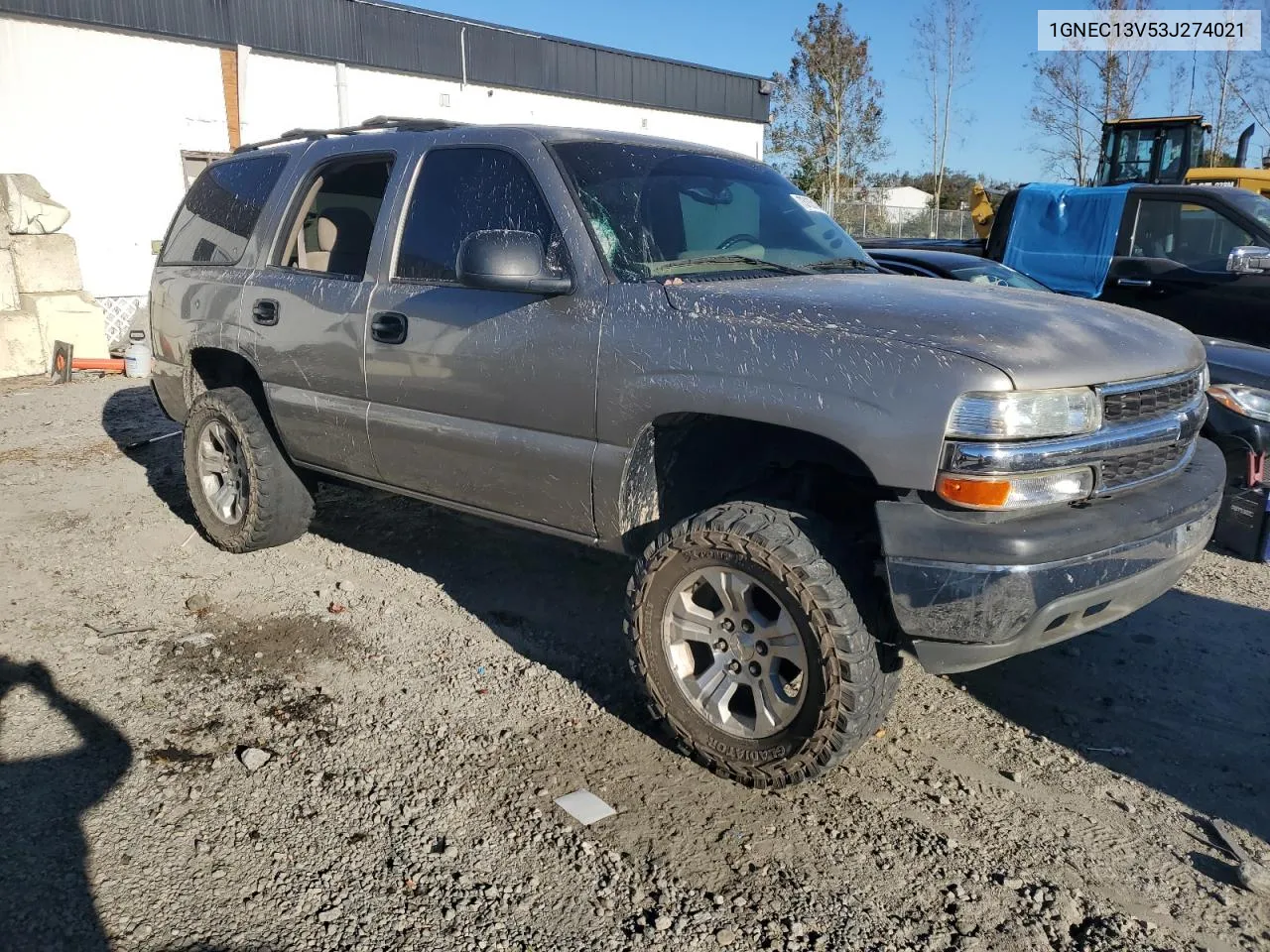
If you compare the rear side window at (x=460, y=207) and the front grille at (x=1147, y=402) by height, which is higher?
the rear side window at (x=460, y=207)

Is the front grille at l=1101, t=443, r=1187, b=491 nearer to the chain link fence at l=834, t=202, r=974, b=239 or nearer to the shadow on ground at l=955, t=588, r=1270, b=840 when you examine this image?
the shadow on ground at l=955, t=588, r=1270, b=840

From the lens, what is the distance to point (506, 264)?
320 centimetres

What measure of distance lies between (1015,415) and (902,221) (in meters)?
29.7

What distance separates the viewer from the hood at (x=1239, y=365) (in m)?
4.93

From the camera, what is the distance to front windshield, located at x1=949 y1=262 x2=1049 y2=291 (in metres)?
7.22

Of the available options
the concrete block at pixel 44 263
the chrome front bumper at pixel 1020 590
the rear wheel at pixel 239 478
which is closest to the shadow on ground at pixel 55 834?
the rear wheel at pixel 239 478

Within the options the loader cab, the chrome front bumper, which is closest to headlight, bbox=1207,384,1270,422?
the chrome front bumper

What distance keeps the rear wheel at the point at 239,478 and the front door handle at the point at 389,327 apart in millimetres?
1269

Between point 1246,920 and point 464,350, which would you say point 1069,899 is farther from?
point 464,350

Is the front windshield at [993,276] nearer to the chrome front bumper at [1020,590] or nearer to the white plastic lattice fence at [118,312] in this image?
the chrome front bumper at [1020,590]

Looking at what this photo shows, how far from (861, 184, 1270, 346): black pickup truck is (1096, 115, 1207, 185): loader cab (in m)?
8.42

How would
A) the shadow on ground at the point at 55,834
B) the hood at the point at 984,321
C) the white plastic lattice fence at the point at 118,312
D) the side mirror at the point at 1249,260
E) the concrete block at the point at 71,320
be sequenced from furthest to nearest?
the white plastic lattice fence at the point at 118,312
the concrete block at the point at 71,320
the side mirror at the point at 1249,260
the hood at the point at 984,321
the shadow on ground at the point at 55,834

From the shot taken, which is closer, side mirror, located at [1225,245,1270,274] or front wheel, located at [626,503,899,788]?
front wheel, located at [626,503,899,788]

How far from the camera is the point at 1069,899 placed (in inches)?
101
